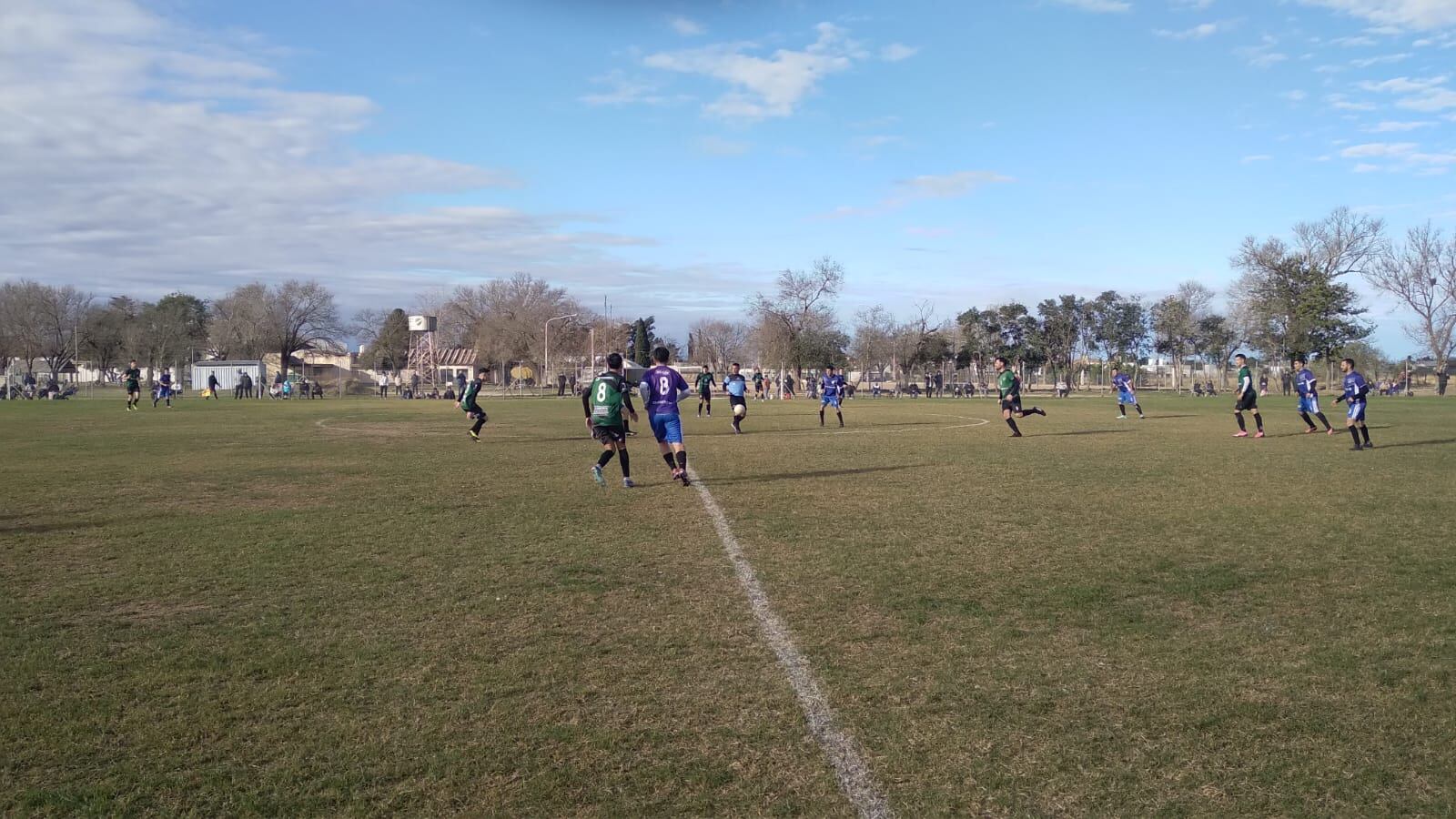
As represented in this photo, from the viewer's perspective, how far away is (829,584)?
23.6 feet

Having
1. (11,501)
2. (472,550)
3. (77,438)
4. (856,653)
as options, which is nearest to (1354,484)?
(856,653)

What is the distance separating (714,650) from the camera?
5566 mm

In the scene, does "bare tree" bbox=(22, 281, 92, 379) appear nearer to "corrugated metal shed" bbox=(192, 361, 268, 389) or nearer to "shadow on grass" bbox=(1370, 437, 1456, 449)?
"corrugated metal shed" bbox=(192, 361, 268, 389)

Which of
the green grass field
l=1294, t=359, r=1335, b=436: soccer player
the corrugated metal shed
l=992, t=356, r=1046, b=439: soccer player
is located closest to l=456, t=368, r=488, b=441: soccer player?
→ the green grass field

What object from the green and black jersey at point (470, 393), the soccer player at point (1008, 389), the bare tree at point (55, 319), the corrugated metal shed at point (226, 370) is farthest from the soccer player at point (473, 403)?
the bare tree at point (55, 319)

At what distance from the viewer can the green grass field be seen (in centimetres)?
385

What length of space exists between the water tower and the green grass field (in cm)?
6444

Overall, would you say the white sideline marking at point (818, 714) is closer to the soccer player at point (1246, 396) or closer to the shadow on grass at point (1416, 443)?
the shadow on grass at point (1416, 443)

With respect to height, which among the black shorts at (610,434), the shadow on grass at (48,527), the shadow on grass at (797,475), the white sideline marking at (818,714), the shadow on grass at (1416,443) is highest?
the black shorts at (610,434)

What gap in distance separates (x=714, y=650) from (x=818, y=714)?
115 cm

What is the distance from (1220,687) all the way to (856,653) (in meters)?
1.88

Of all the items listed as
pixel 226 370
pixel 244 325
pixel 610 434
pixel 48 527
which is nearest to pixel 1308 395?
pixel 610 434

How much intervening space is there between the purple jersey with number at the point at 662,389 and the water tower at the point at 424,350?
61.1 metres

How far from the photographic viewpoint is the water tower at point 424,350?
80875mm
